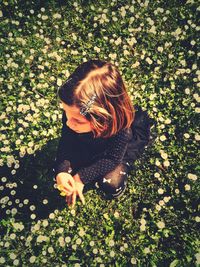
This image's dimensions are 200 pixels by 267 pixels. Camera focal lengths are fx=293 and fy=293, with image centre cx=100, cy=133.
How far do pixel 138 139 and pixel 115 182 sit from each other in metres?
0.47

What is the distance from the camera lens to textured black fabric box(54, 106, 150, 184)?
2.44m

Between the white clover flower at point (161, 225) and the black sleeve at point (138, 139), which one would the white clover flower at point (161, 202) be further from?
the black sleeve at point (138, 139)

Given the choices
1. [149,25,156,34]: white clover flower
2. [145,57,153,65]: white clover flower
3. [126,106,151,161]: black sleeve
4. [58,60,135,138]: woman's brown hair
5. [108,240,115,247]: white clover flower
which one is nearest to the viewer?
[58,60,135,138]: woman's brown hair

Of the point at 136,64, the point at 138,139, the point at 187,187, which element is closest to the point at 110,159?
the point at 138,139

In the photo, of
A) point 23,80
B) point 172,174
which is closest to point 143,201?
point 172,174

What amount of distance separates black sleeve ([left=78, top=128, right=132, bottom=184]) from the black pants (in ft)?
0.17

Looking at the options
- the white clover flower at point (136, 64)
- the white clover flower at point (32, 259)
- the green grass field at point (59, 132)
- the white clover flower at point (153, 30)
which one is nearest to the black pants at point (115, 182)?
the green grass field at point (59, 132)

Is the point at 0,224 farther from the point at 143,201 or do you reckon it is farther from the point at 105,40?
the point at 105,40

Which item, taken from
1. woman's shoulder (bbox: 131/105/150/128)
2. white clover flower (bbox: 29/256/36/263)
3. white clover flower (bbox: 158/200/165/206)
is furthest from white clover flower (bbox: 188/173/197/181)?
white clover flower (bbox: 29/256/36/263)

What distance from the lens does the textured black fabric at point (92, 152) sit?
2441mm

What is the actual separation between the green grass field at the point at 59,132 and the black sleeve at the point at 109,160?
1.34ft

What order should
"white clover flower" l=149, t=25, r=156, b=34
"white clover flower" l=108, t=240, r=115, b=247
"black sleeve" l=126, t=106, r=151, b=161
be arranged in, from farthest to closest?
"white clover flower" l=149, t=25, r=156, b=34 → "black sleeve" l=126, t=106, r=151, b=161 → "white clover flower" l=108, t=240, r=115, b=247

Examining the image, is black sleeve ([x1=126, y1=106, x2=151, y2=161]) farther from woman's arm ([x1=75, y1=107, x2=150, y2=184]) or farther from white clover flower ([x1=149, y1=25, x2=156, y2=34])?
white clover flower ([x1=149, y1=25, x2=156, y2=34])

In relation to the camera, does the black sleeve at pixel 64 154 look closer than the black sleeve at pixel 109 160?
No
